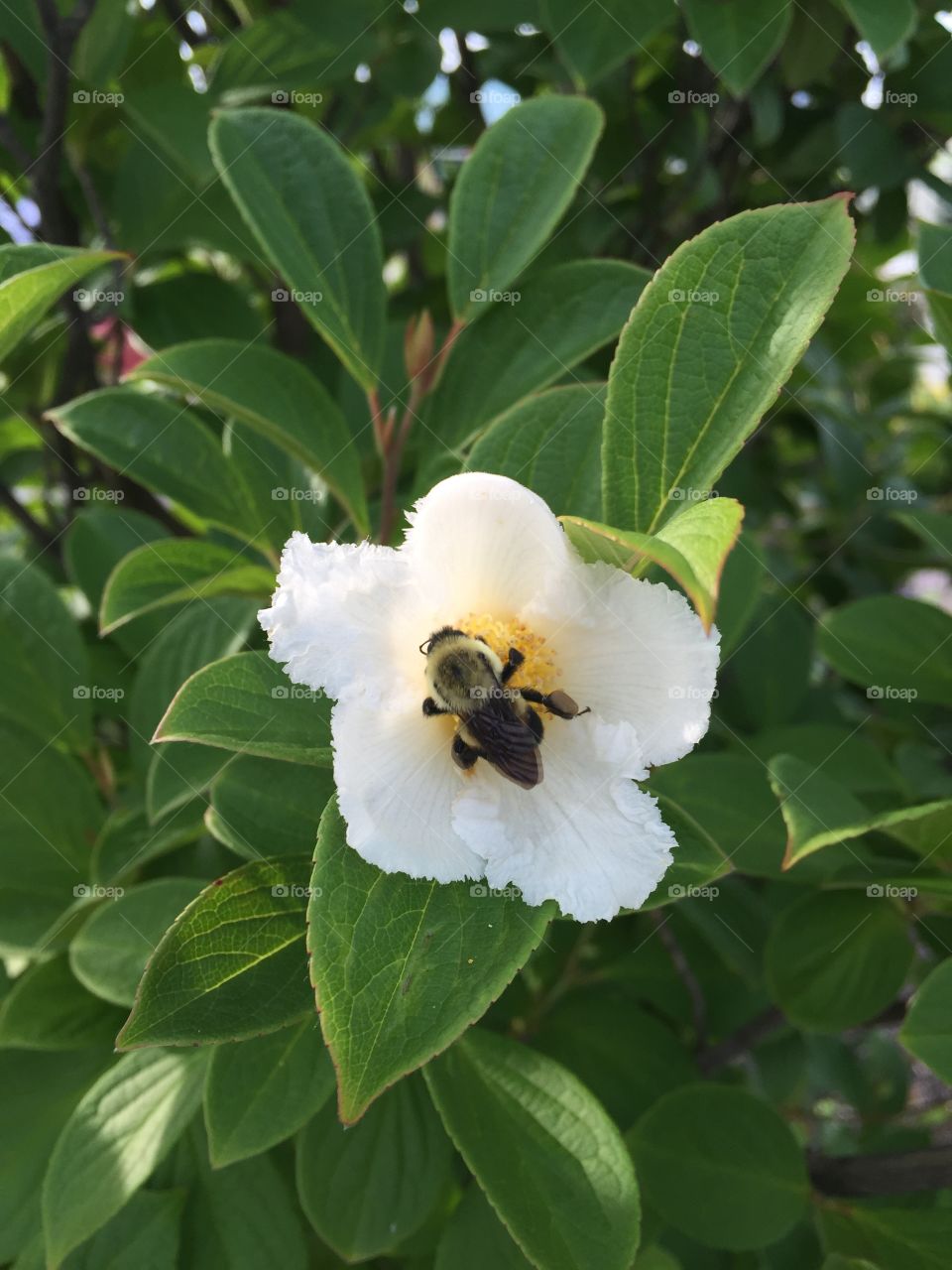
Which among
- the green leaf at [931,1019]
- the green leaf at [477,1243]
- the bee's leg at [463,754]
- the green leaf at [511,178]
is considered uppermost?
the green leaf at [511,178]

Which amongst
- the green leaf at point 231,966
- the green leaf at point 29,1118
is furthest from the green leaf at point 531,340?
the green leaf at point 29,1118

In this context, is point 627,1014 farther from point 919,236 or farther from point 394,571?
point 919,236

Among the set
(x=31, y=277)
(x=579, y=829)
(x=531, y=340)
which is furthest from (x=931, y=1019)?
(x=31, y=277)

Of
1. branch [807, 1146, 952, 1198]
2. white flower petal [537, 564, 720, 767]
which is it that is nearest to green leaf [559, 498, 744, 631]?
white flower petal [537, 564, 720, 767]

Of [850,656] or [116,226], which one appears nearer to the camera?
[850,656]

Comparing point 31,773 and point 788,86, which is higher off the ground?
point 788,86

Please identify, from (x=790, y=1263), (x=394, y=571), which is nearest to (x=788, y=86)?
(x=394, y=571)

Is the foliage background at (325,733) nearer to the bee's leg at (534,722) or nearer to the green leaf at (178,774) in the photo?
the green leaf at (178,774)
